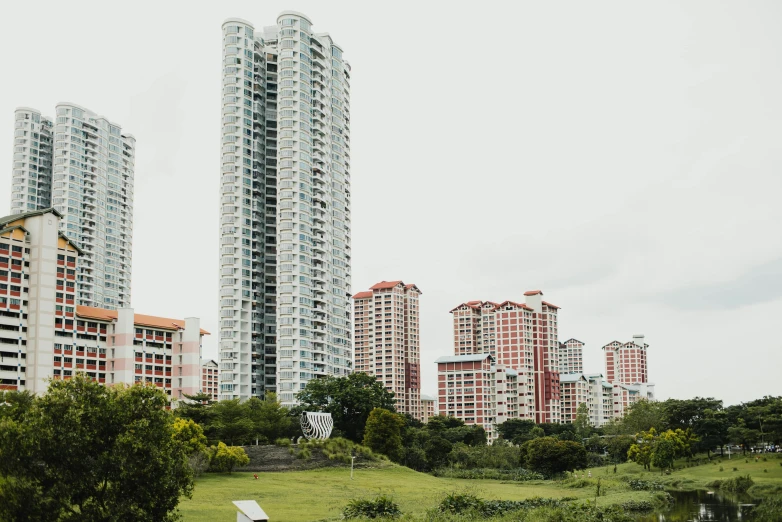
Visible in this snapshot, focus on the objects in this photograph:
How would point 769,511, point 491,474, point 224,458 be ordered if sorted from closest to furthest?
A: point 769,511 → point 224,458 → point 491,474

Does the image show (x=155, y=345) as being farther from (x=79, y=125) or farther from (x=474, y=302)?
(x=474, y=302)

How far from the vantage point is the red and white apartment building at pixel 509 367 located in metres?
128

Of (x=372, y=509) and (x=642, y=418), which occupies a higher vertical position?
(x=372, y=509)

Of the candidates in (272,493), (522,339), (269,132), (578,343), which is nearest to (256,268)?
(269,132)

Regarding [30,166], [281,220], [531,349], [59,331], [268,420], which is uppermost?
[30,166]

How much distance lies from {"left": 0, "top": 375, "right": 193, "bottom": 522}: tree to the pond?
2671 centimetres

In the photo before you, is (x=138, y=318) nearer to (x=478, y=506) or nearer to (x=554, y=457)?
(x=554, y=457)

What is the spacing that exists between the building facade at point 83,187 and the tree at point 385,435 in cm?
5230

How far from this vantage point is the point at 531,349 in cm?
13488

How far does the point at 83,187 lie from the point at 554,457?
75.5 meters

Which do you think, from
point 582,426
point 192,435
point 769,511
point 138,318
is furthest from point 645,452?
point 138,318

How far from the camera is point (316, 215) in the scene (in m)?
88.0

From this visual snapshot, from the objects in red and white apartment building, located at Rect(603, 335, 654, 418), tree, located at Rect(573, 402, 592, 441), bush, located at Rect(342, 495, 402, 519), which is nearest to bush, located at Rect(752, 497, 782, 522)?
bush, located at Rect(342, 495, 402, 519)

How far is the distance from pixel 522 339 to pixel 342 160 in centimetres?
5593
